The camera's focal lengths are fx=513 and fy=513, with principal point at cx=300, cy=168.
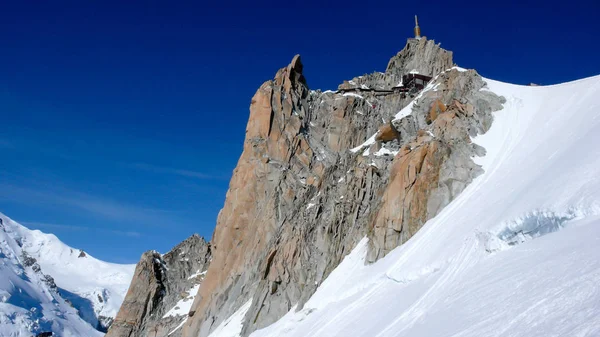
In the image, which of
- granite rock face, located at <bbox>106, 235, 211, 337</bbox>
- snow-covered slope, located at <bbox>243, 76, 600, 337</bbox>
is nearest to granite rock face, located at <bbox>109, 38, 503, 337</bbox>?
snow-covered slope, located at <bbox>243, 76, 600, 337</bbox>

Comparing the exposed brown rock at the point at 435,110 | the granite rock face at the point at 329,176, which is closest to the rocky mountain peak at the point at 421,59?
the granite rock face at the point at 329,176

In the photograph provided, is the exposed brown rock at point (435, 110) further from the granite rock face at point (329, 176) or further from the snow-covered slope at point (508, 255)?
the snow-covered slope at point (508, 255)

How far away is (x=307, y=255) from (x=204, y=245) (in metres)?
56.0

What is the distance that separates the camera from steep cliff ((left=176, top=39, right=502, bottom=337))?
38844 millimetres

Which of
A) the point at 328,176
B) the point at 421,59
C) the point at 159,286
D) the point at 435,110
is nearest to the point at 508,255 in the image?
the point at 435,110

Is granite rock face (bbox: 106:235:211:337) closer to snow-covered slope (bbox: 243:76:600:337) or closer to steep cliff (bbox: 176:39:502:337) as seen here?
steep cliff (bbox: 176:39:502:337)

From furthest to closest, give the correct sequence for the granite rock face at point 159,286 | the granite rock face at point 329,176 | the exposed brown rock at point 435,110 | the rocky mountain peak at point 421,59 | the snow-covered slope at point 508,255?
the granite rock face at point 159,286 → the rocky mountain peak at point 421,59 → the exposed brown rock at point 435,110 → the granite rock face at point 329,176 → the snow-covered slope at point 508,255

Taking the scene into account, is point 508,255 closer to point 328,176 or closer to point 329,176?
point 329,176

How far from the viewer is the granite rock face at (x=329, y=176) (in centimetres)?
3881

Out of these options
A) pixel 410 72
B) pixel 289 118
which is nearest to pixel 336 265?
pixel 289 118

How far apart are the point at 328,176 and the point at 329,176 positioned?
0.39m

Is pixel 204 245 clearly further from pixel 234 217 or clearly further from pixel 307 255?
pixel 307 255

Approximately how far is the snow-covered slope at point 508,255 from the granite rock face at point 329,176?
258 cm

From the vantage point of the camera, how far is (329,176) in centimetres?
5756
